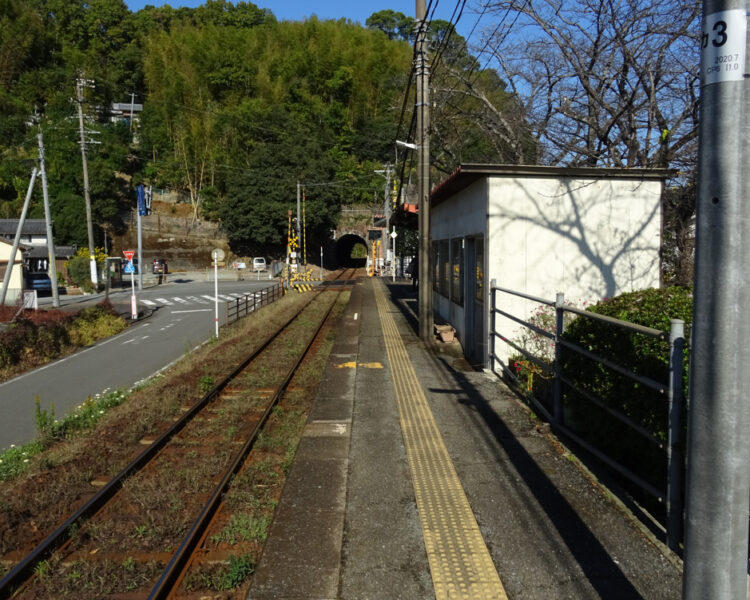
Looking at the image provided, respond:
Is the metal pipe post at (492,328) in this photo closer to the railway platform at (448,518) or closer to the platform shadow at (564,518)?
the railway platform at (448,518)

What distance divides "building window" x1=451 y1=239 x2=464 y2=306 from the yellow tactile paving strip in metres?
5.91

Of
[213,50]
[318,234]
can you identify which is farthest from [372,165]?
[213,50]

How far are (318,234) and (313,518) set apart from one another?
57209 mm

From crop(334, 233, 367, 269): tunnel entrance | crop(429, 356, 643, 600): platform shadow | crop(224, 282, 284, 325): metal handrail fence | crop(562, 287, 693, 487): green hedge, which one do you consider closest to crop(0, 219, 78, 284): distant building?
crop(224, 282, 284, 325): metal handrail fence

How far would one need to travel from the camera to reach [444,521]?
4.12 m

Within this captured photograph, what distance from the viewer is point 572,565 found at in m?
3.47

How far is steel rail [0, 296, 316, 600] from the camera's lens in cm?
393

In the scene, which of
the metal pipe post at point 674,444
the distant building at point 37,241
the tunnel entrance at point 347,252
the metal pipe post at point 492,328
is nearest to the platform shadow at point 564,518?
the metal pipe post at point 674,444

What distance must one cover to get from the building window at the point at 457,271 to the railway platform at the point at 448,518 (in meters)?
5.67

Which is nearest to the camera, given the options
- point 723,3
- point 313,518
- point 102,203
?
point 723,3

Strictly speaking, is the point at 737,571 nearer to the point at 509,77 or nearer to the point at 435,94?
the point at 509,77

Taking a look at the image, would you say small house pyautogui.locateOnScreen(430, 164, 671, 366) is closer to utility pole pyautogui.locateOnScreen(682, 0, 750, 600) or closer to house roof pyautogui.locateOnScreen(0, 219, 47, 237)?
utility pole pyautogui.locateOnScreen(682, 0, 750, 600)

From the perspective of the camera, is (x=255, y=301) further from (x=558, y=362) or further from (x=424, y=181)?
(x=558, y=362)

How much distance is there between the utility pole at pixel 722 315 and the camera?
2.11 metres
